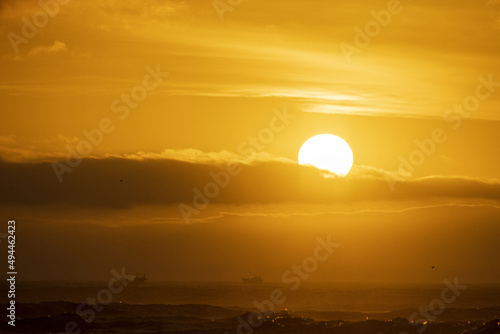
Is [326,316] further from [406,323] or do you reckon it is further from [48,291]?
[48,291]

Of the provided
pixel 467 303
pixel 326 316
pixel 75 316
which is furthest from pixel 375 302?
pixel 75 316

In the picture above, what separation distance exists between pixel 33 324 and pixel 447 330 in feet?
94.7

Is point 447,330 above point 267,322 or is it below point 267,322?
below

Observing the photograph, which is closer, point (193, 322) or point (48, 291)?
point (193, 322)

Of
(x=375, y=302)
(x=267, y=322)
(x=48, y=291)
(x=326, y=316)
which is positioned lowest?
(x=267, y=322)

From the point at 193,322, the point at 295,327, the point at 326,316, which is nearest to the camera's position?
the point at 295,327

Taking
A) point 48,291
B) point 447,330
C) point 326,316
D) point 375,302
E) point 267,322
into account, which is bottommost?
point 447,330

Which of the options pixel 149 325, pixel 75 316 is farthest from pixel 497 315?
pixel 75 316

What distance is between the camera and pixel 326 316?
275ft

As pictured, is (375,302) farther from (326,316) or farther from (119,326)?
(119,326)

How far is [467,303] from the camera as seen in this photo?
113 m

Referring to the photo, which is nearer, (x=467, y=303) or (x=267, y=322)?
(x=267, y=322)

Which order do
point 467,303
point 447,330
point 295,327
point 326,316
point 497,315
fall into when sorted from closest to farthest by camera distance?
1. point 447,330
2. point 295,327
3. point 497,315
4. point 326,316
5. point 467,303

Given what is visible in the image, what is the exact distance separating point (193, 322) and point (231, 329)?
20.6 ft
